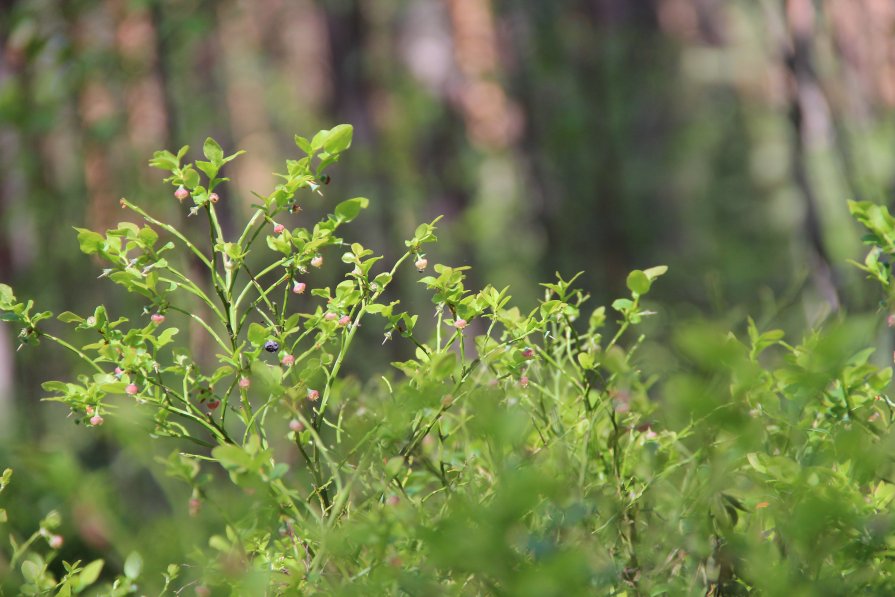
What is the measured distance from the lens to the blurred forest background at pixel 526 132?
3.86m

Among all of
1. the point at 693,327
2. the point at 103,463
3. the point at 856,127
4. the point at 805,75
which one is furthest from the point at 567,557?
the point at 103,463

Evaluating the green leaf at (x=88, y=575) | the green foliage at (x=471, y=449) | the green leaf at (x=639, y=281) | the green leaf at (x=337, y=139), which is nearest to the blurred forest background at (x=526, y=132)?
the green leaf at (x=88, y=575)

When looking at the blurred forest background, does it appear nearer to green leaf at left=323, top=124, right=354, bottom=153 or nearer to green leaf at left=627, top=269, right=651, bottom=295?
green leaf at left=627, top=269, right=651, bottom=295

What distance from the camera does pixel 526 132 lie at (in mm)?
8617

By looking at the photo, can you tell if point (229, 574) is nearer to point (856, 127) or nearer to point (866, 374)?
point (866, 374)

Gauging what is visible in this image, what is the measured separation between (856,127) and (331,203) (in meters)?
5.98

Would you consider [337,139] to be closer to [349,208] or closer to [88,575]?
[349,208]

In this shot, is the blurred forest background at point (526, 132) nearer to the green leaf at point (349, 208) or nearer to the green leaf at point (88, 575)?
the green leaf at point (88, 575)

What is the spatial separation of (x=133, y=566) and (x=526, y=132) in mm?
7643

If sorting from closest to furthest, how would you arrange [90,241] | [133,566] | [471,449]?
[90,241] → [133,566] → [471,449]

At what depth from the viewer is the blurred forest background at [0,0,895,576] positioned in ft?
12.7

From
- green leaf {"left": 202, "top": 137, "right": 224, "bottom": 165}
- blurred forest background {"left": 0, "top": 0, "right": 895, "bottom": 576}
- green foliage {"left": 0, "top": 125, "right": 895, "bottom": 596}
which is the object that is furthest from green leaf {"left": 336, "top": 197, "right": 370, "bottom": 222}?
blurred forest background {"left": 0, "top": 0, "right": 895, "bottom": 576}

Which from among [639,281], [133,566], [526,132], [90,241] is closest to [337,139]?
[90,241]

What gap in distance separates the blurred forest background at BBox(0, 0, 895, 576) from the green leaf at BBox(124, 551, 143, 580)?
160mm
